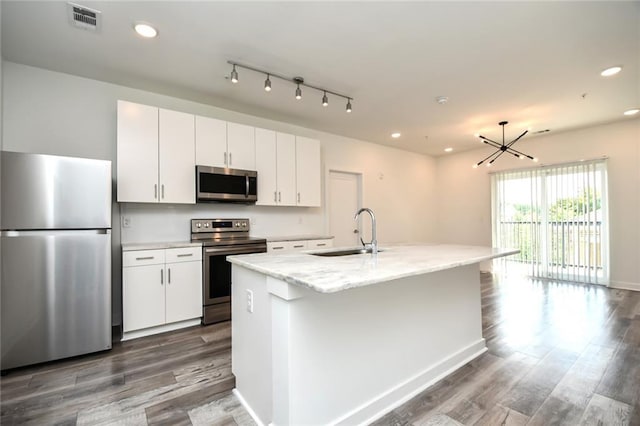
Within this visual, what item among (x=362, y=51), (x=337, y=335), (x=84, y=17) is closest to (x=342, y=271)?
(x=337, y=335)

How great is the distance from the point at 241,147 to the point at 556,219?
5524mm

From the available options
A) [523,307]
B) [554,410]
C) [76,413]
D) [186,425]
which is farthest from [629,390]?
[76,413]

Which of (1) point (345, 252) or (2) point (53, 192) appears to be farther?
(1) point (345, 252)

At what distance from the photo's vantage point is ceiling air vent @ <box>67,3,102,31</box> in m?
2.04

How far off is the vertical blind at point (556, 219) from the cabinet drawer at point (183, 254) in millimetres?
5173

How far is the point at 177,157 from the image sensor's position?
3.30 m

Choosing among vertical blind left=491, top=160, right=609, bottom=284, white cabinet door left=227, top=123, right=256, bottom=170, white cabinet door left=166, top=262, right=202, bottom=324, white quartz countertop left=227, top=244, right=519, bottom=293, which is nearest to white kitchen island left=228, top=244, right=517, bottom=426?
white quartz countertop left=227, top=244, right=519, bottom=293

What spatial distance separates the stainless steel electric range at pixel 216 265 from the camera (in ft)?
10.6

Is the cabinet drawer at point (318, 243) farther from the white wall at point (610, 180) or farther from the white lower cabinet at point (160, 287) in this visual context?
the white wall at point (610, 180)

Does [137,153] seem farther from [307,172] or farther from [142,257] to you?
[307,172]

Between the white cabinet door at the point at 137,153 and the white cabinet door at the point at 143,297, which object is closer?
the white cabinet door at the point at 143,297

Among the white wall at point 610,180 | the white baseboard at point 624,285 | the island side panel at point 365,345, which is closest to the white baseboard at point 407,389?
the island side panel at point 365,345

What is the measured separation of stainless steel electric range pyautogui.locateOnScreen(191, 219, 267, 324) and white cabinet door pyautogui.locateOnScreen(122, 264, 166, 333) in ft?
1.40

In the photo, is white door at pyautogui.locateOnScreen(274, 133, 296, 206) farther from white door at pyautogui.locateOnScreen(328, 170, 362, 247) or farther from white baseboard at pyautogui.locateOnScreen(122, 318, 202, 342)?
white baseboard at pyautogui.locateOnScreen(122, 318, 202, 342)
